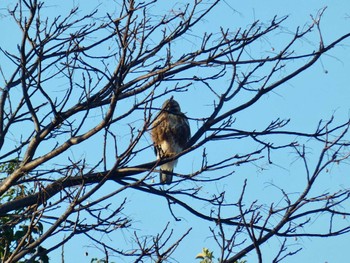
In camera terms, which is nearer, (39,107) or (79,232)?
(79,232)

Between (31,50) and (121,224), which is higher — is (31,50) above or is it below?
above

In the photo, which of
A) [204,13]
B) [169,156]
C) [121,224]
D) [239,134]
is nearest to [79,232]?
[121,224]

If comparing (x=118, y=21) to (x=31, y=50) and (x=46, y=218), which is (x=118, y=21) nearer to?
(x=31, y=50)

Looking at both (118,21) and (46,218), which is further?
(46,218)

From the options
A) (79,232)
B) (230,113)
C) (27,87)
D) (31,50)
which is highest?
(31,50)

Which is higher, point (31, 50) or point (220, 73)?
point (31, 50)

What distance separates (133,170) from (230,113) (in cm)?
63

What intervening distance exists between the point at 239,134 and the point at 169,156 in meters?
0.41

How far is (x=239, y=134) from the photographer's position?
204 inches

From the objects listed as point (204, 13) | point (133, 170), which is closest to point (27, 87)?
point (133, 170)

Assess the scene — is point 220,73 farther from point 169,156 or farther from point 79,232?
point 79,232

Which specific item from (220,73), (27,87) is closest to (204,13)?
(220,73)

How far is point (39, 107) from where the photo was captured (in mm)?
5414

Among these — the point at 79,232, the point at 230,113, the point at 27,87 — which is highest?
the point at 27,87
